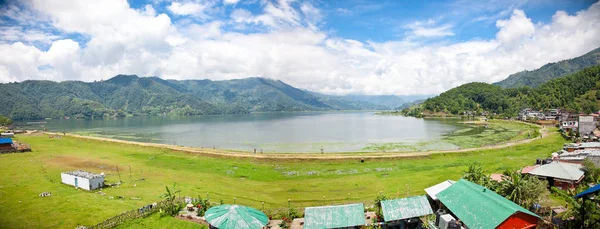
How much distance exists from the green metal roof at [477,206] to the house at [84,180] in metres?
33.9

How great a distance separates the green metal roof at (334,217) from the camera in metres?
22.1

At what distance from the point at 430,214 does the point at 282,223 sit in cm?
1077

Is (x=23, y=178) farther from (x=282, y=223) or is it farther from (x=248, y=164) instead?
(x=282, y=223)

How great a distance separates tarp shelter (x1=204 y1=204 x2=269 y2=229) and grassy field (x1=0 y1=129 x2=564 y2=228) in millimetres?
4638

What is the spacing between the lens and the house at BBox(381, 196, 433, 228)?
22.7 metres

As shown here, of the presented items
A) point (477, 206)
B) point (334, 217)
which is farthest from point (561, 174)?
point (334, 217)

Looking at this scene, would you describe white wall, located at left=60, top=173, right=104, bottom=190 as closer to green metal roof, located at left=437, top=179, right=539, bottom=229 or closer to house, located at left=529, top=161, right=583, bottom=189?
green metal roof, located at left=437, top=179, right=539, bottom=229

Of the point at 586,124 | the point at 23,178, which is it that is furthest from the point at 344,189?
the point at 586,124

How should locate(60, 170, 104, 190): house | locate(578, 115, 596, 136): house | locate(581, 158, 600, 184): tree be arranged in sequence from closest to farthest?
locate(581, 158, 600, 184): tree → locate(60, 170, 104, 190): house → locate(578, 115, 596, 136): house

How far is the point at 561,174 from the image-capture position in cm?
3153

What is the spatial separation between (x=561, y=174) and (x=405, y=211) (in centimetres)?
1979

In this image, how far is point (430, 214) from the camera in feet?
76.1

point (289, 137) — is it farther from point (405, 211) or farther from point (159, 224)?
point (405, 211)

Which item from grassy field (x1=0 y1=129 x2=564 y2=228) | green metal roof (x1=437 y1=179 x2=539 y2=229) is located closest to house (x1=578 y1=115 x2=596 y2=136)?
grassy field (x1=0 y1=129 x2=564 y2=228)
